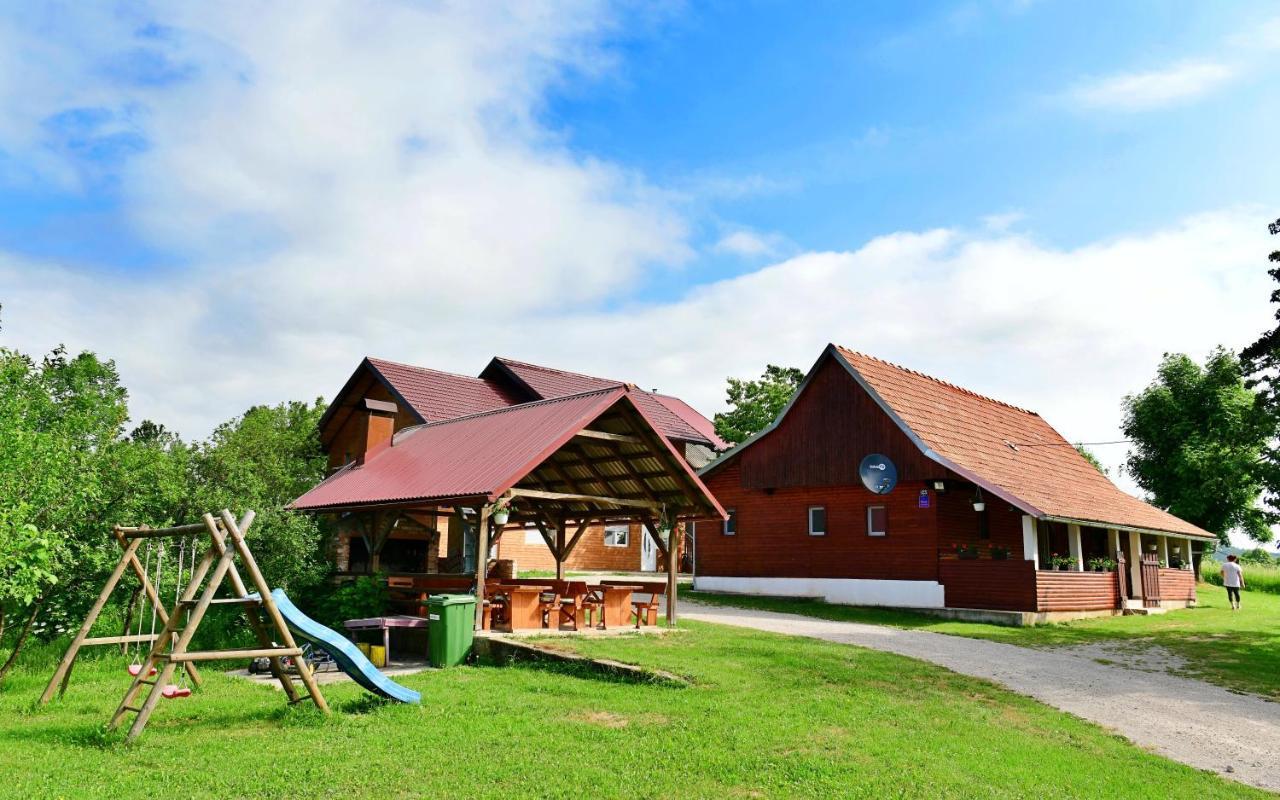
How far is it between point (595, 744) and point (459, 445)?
35.9ft

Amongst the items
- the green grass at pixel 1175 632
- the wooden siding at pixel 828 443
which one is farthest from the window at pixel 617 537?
the wooden siding at pixel 828 443

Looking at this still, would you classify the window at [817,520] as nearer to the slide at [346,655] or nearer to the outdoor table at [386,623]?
the outdoor table at [386,623]

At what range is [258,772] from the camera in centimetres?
743

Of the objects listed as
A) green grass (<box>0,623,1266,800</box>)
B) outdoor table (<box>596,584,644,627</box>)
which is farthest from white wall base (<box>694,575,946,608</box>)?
green grass (<box>0,623,1266,800</box>)

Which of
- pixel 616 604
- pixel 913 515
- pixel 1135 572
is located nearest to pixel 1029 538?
pixel 913 515

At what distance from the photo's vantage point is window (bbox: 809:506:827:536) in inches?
1034

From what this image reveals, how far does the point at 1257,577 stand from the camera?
39.0 m

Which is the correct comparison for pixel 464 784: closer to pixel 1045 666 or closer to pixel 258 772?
pixel 258 772

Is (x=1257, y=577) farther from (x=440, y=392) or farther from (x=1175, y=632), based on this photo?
(x=440, y=392)

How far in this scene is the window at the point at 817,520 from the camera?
1034 inches

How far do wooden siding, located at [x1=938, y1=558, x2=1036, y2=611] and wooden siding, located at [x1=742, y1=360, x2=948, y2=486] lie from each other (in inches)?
97.9

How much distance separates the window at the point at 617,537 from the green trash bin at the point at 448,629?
22638mm

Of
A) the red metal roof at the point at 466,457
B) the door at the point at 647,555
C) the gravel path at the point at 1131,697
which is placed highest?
the red metal roof at the point at 466,457

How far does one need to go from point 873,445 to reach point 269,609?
60.5ft
